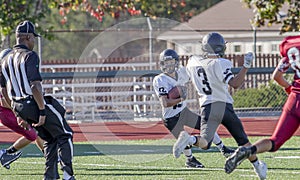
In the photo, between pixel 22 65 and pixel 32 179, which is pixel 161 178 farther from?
pixel 22 65

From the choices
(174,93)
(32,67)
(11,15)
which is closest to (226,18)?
(11,15)

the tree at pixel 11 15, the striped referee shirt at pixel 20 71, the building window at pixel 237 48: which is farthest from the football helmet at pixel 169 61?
the building window at pixel 237 48

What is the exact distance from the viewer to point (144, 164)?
12797mm

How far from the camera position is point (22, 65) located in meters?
9.58

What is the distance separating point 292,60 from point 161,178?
8.46 ft

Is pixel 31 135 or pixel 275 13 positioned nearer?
pixel 31 135

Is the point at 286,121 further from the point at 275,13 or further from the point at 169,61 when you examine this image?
the point at 275,13

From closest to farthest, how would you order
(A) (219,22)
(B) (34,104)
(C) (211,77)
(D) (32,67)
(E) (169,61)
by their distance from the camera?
(D) (32,67), (B) (34,104), (C) (211,77), (E) (169,61), (A) (219,22)

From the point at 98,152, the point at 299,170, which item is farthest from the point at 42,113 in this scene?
the point at 98,152

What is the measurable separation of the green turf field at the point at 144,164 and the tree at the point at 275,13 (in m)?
7.35

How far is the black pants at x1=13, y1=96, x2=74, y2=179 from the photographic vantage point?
9.78 m

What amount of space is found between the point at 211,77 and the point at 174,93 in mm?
1444

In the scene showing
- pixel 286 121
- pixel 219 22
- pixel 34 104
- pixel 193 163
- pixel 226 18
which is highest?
pixel 34 104

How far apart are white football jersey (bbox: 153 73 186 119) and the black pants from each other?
81.1 inches
